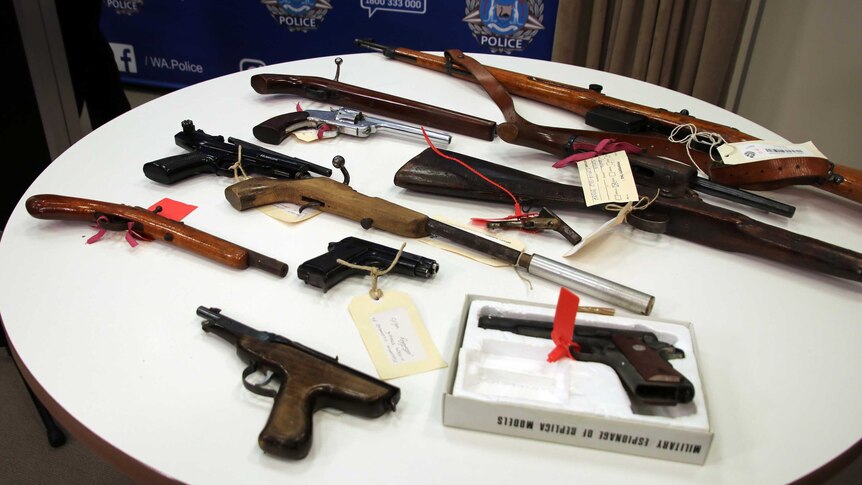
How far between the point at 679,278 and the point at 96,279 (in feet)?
4.06

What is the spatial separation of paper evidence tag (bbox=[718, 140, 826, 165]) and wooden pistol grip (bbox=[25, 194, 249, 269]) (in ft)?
4.11

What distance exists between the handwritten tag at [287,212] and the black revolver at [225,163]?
9 centimetres

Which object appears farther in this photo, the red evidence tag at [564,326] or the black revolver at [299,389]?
the red evidence tag at [564,326]

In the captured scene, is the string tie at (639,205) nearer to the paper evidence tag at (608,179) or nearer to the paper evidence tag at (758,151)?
the paper evidence tag at (608,179)

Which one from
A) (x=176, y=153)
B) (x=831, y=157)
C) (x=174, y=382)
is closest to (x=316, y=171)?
(x=176, y=153)

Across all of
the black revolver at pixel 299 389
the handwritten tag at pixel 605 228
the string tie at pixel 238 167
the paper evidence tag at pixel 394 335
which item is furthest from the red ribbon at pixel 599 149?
the black revolver at pixel 299 389

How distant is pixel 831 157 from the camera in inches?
110

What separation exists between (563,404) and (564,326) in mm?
138

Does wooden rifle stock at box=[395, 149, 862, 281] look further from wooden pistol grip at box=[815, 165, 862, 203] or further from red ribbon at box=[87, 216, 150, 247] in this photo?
red ribbon at box=[87, 216, 150, 247]

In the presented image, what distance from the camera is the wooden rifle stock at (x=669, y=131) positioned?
1683mm

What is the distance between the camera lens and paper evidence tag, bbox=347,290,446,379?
118 cm

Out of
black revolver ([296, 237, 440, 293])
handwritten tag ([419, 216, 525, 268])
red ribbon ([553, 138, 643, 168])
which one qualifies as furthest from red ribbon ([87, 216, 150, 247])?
red ribbon ([553, 138, 643, 168])

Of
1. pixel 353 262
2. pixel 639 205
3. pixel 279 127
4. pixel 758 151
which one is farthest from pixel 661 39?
pixel 353 262

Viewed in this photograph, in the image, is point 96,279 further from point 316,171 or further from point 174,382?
point 316,171
